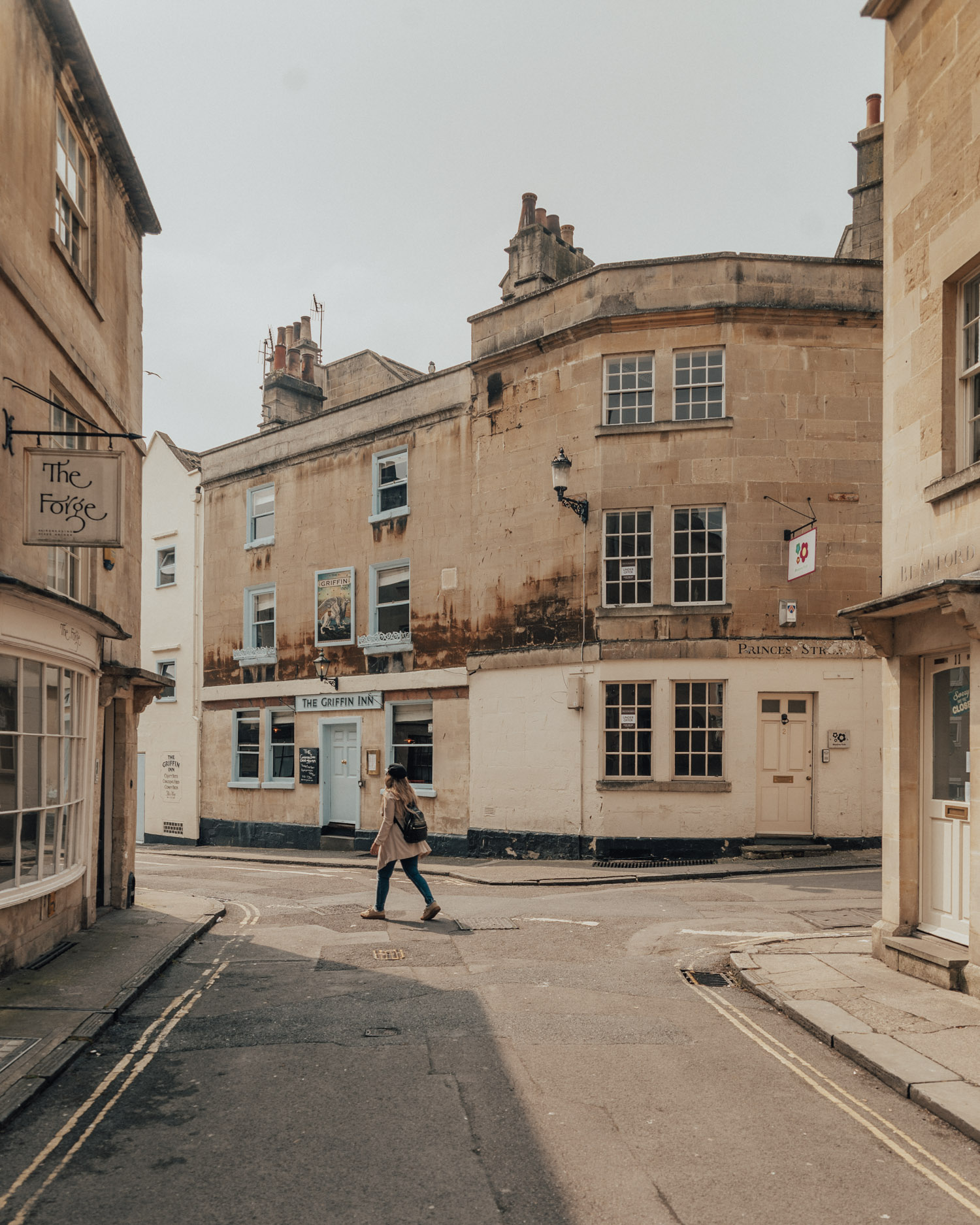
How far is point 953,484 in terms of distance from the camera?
8.55 metres

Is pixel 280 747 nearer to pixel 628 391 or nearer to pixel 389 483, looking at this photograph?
pixel 389 483

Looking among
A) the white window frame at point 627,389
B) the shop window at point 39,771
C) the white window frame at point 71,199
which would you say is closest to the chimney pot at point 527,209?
the white window frame at point 627,389

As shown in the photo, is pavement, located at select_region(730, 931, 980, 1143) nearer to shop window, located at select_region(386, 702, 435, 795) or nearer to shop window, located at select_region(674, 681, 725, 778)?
shop window, located at select_region(674, 681, 725, 778)

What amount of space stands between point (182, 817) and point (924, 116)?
23.7 meters

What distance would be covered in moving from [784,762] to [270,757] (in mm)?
12753

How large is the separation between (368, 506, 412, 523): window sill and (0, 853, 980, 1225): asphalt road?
44.9 ft

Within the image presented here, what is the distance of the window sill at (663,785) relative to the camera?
59.4 ft

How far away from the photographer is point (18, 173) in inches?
378

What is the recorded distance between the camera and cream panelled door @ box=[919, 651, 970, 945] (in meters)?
8.75

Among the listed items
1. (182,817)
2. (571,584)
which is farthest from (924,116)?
(182,817)

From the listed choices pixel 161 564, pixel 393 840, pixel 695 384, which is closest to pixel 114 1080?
pixel 393 840

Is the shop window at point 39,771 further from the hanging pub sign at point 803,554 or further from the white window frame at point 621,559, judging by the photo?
the hanging pub sign at point 803,554

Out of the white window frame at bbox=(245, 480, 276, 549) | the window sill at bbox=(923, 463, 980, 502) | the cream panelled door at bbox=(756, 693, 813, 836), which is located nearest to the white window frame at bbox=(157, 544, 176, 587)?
the white window frame at bbox=(245, 480, 276, 549)

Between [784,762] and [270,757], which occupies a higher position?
[784,762]
